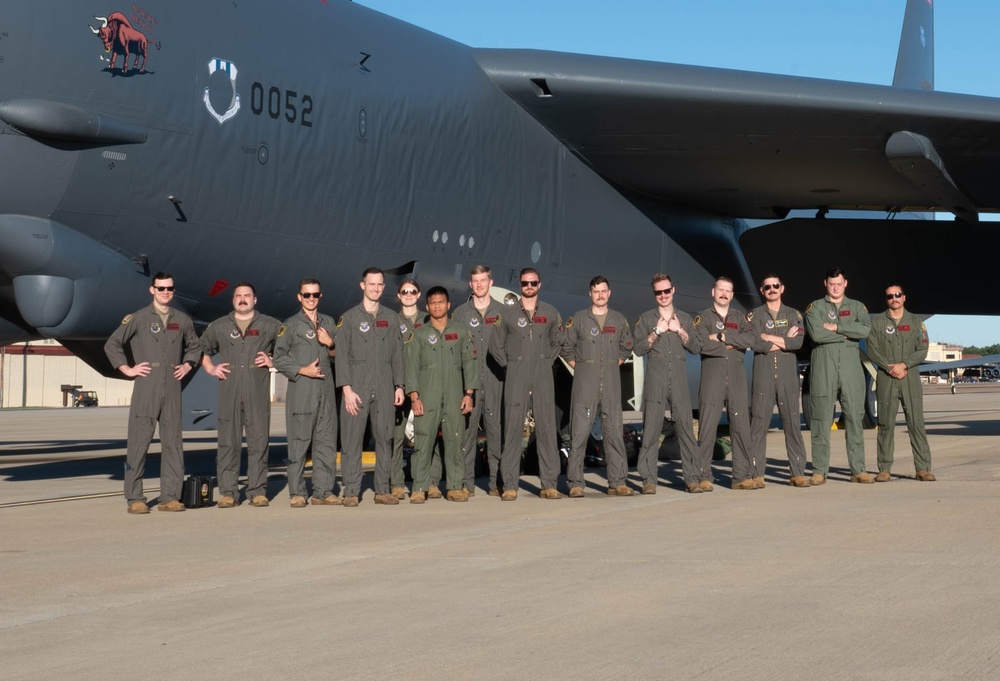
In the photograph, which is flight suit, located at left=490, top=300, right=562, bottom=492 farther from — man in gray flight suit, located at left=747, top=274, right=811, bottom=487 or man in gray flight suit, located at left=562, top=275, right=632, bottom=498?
man in gray flight suit, located at left=747, top=274, right=811, bottom=487

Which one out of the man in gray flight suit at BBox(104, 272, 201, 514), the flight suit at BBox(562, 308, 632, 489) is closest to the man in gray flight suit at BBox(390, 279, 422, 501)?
the flight suit at BBox(562, 308, 632, 489)

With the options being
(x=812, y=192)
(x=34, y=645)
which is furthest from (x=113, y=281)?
(x=812, y=192)

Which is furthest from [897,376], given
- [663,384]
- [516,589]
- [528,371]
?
[516,589]

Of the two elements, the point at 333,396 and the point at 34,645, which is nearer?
the point at 34,645

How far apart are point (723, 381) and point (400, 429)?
9.15 feet

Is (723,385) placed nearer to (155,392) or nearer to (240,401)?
(240,401)

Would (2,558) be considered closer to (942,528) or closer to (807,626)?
(807,626)

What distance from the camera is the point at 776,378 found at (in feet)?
34.9

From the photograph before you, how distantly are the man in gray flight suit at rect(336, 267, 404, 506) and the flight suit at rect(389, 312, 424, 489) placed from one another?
0.59 ft

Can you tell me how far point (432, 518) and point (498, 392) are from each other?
6.63 feet

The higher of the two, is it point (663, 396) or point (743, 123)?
point (743, 123)

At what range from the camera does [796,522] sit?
26.0 ft

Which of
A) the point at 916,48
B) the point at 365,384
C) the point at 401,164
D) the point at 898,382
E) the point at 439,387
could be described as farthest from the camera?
the point at 916,48

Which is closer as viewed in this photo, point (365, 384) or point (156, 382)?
point (156, 382)
